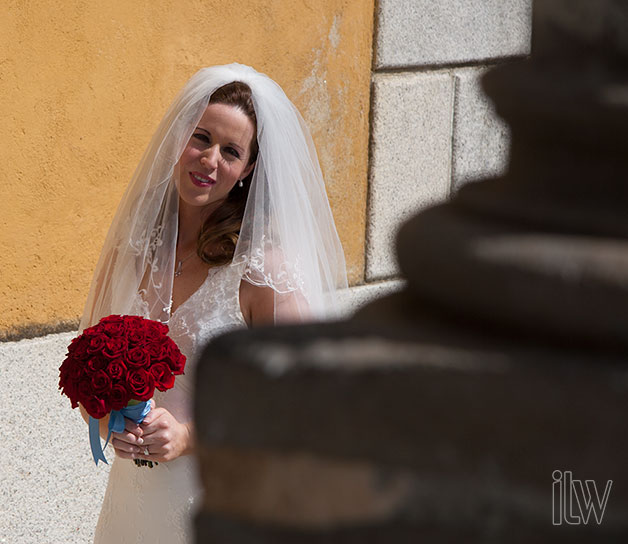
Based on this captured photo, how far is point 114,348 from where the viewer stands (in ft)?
9.52

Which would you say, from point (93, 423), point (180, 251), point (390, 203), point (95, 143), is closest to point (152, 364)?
point (93, 423)

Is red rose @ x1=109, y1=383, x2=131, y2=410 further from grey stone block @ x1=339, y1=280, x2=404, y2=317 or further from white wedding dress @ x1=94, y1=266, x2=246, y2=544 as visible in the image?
grey stone block @ x1=339, y1=280, x2=404, y2=317

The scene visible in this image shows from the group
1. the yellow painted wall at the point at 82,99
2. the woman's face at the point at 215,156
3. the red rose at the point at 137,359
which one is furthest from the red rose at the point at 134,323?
the yellow painted wall at the point at 82,99

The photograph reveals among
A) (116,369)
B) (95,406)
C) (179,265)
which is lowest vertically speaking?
(95,406)

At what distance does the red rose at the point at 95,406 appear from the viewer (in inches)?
114

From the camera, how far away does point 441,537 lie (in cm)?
89

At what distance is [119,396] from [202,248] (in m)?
0.68

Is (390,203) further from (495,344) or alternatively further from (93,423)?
(495,344)

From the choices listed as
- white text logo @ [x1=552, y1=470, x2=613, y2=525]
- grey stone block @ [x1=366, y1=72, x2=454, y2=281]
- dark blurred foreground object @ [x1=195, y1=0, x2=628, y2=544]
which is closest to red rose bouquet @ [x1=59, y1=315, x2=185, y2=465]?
dark blurred foreground object @ [x1=195, y1=0, x2=628, y2=544]

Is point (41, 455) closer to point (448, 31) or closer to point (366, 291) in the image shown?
point (366, 291)

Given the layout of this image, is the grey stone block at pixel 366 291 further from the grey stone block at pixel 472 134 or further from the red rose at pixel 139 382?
the red rose at pixel 139 382

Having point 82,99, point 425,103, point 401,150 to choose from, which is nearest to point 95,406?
point 82,99

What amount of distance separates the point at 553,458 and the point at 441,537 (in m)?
0.13

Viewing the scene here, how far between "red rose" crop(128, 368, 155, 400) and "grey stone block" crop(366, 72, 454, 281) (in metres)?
3.05
